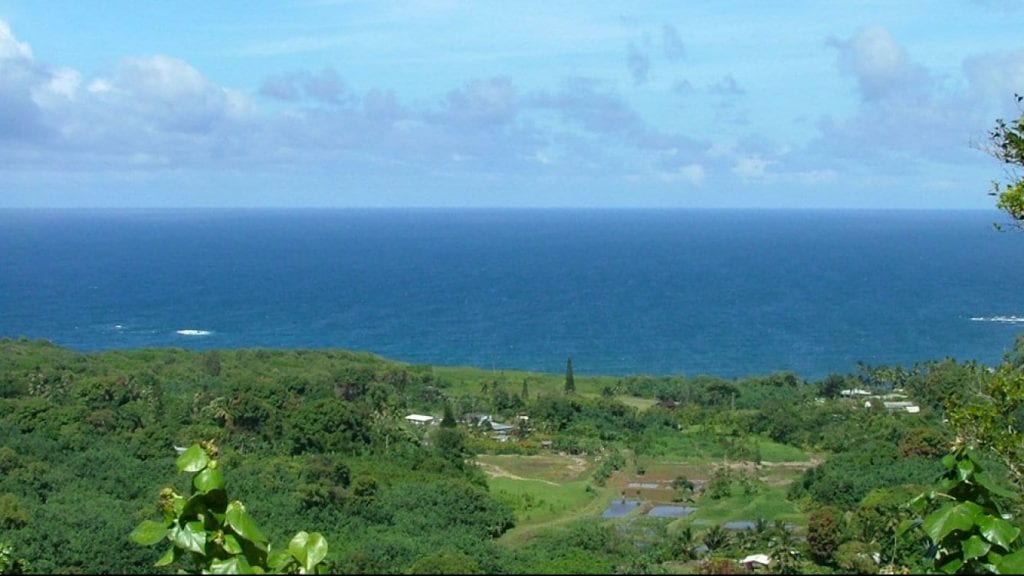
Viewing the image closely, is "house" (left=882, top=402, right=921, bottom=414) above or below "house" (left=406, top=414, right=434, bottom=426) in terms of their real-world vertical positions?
above

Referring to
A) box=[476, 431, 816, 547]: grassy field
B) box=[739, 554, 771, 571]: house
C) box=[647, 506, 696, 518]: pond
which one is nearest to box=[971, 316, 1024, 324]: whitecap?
box=[476, 431, 816, 547]: grassy field

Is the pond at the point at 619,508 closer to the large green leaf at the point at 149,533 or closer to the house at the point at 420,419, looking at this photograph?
the house at the point at 420,419

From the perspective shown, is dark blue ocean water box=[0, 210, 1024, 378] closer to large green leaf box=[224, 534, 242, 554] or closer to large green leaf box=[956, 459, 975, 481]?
large green leaf box=[956, 459, 975, 481]

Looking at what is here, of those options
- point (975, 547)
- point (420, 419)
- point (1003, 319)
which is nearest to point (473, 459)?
point (420, 419)

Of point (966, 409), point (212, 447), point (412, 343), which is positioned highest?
point (212, 447)

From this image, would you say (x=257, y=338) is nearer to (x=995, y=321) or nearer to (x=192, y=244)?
(x=995, y=321)

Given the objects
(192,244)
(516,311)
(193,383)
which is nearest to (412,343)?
(516,311)

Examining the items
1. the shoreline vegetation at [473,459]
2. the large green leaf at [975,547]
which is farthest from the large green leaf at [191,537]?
the shoreline vegetation at [473,459]
